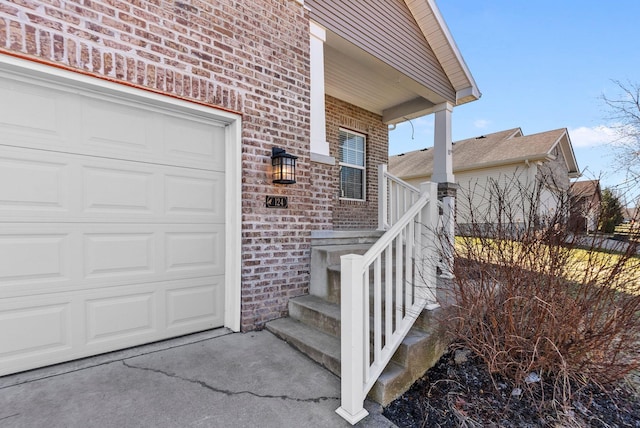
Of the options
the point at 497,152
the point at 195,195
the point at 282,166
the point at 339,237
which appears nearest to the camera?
the point at 195,195

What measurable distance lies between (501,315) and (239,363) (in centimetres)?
204

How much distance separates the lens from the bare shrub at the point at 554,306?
202 centimetres

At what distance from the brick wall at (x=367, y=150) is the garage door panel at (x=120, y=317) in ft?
13.1

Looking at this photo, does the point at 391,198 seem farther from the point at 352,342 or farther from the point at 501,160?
the point at 501,160

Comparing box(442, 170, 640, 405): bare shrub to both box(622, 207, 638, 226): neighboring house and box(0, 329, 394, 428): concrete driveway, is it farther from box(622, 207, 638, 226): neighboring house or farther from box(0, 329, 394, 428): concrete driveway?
box(0, 329, 394, 428): concrete driveway

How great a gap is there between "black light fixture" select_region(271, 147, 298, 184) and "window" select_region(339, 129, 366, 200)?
3.34 m

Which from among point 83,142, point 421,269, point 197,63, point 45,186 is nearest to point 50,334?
point 45,186

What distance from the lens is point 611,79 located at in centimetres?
767

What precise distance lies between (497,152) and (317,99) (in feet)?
33.7

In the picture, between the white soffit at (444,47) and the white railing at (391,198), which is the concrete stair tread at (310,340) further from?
the white soffit at (444,47)

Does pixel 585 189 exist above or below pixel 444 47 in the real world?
below

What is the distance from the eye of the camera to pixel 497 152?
11.3 m

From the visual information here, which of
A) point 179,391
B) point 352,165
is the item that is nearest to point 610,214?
point 179,391

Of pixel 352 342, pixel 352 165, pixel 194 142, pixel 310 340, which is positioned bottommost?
pixel 310 340
